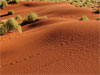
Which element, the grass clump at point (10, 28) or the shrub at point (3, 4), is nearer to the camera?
the grass clump at point (10, 28)

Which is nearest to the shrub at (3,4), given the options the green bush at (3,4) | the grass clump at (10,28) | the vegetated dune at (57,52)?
the green bush at (3,4)

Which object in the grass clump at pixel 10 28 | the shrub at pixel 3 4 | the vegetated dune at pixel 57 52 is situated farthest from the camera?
the shrub at pixel 3 4

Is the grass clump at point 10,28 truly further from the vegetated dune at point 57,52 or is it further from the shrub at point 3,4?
the shrub at point 3,4

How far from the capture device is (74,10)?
2628cm

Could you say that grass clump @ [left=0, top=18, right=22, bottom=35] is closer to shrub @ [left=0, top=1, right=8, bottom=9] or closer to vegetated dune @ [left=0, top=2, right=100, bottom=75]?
vegetated dune @ [left=0, top=2, right=100, bottom=75]

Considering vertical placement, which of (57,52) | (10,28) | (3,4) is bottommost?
(3,4)

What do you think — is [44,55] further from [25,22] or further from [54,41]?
[25,22]

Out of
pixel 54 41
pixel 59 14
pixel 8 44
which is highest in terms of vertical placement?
pixel 54 41

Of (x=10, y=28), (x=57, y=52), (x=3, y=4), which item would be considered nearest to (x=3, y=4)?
(x=3, y=4)

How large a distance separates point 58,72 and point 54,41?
351 centimetres

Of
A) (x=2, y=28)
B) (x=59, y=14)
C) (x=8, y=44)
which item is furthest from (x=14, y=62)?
(x=59, y=14)

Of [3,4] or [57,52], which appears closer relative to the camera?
[57,52]

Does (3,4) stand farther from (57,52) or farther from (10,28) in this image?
(57,52)

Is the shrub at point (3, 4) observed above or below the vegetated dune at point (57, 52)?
below
